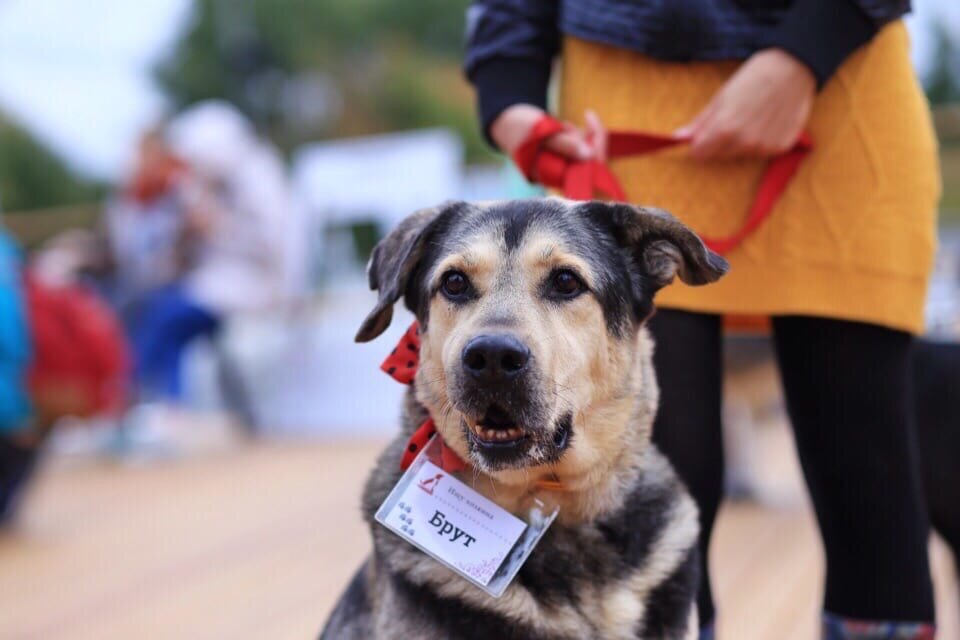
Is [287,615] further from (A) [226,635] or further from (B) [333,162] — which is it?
(B) [333,162]

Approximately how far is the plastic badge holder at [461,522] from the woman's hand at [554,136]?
65 cm

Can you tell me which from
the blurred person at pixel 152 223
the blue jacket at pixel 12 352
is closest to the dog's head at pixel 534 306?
the blue jacket at pixel 12 352

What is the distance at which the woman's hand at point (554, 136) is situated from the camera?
1.97 m

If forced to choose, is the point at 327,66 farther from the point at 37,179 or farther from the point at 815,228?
the point at 815,228

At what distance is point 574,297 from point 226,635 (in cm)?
216

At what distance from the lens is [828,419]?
191 centimetres

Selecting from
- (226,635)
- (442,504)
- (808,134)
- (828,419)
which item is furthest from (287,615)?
(808,134)

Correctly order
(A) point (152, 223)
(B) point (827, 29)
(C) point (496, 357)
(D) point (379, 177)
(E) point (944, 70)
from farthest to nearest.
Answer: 1. (E) point (944, 70)
2. (D) point (379, 177)
3. (A) point (152, 223)
4. (B) point (827, 29)
5. (C) point (496, 357)

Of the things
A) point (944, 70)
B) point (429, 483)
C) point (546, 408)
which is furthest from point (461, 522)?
point (944, 70)

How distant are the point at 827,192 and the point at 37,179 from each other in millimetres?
28551

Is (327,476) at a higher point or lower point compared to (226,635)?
lower

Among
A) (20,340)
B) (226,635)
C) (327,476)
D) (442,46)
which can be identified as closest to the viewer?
(226,635)

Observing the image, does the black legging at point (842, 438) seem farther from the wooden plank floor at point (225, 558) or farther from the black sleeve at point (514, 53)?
the wooden plank floor at point (225, 558)

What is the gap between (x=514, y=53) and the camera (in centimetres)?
208
